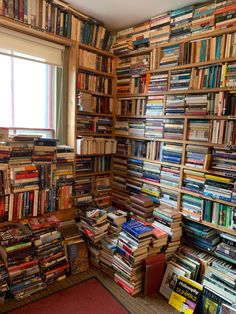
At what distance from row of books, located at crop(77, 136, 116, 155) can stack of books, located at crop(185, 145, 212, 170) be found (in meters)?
0.94

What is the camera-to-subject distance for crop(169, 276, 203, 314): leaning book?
181 centimetres

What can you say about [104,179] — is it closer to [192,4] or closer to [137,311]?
[137,311]

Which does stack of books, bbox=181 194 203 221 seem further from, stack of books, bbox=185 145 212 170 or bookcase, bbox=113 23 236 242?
stack of books, bbox=185 145 212 170

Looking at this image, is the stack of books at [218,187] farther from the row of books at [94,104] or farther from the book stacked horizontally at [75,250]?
the row of books at [94,104]

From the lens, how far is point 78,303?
73.5 inches

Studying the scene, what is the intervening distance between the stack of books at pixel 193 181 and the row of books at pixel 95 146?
3.11 feet

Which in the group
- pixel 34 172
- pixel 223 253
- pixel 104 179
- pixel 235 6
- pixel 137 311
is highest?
pixel 235 6

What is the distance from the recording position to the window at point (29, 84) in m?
2.16

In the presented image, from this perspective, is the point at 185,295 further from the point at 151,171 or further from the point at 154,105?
the point at 154,105

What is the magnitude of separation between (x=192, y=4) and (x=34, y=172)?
6.96 ft

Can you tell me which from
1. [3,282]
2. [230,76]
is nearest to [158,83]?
[230,76]

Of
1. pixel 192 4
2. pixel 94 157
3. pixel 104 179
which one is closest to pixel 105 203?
pixel 104 179

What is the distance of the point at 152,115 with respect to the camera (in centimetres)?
247

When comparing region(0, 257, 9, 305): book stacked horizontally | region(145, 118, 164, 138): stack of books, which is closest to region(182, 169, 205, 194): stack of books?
region(145, 118, 164, 138): stack of books
